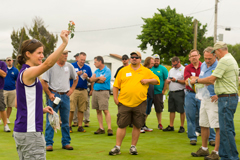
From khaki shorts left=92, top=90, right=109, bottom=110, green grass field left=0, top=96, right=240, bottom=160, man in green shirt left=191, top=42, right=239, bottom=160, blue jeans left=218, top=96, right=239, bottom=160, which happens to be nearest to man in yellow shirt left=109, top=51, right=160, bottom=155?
green grass field left=0, top=96, right=240, bottom=160

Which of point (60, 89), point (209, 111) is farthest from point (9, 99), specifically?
point (209, 111)

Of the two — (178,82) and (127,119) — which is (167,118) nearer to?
(178,82)

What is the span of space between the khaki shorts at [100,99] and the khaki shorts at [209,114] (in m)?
3.32

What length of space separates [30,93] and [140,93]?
3336 mm

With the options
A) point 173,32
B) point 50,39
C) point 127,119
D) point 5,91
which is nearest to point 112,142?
point 127,119

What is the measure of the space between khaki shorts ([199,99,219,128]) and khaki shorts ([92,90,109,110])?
332cm

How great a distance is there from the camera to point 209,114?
579 centimetres

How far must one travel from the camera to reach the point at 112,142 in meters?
7.43

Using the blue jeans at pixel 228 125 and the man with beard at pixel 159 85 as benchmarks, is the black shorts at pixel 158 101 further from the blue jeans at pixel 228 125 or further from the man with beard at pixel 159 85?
the blue jeans at pixel 228 125

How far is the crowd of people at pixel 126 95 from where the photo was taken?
3.17 metres

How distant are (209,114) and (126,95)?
5.33 ft

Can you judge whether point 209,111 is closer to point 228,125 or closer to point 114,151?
point 228,125

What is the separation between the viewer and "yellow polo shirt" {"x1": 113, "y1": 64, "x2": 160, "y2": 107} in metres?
6.18

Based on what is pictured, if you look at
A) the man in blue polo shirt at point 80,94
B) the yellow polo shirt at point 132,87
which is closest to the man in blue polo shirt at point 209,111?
the yellow polo shirt at point 132,87
